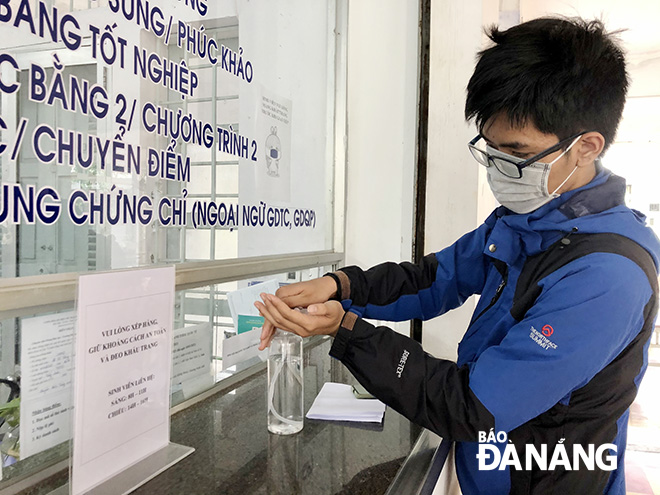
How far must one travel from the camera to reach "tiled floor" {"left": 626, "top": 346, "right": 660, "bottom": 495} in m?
2.86

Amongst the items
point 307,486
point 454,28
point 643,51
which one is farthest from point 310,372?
point 643,51

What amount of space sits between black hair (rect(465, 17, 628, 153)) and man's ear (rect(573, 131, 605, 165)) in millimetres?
13

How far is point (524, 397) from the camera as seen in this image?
2.24 ft

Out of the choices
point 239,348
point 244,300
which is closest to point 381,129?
point 244,300

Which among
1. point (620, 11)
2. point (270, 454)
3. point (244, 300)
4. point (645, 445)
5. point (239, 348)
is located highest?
point (620, 11)

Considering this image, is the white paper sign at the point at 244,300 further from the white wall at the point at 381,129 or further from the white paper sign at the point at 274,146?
the white wall at the point at 381,129

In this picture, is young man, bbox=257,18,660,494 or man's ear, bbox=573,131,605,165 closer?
young man, bbox=257,18,660,494

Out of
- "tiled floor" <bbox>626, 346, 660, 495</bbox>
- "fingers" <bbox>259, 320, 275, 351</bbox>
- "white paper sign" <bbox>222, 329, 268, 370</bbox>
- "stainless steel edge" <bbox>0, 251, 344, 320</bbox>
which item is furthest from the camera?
"tiled floor" <bbox>626, 346, 660, 495</bbox>

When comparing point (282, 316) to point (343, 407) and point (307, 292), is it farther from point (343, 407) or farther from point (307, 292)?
point (343, 407)

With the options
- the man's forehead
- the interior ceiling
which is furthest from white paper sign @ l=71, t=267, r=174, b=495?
the interior ceiling

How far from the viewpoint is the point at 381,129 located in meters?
1.75

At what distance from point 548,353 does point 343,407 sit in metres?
0.50

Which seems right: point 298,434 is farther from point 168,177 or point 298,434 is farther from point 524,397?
point 168,177

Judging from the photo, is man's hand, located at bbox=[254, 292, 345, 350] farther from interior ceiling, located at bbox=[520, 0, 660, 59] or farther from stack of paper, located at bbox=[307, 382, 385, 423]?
interior ceiling, located at bbox=[520, 0, 660, 59]
